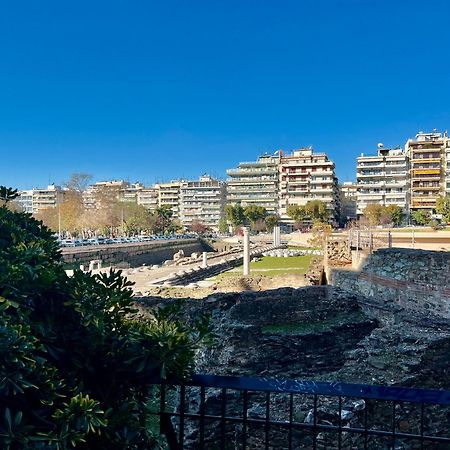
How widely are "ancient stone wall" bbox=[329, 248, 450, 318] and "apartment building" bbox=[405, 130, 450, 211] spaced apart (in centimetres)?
5911

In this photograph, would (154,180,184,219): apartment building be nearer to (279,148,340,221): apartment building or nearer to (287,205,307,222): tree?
(279,148,340,221): apartment building

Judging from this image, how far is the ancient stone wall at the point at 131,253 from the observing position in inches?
1369

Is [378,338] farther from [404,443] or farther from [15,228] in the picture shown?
[15,228]

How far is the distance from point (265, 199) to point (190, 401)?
71956mm

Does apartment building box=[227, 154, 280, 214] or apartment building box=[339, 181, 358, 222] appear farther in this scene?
apartment building box=[339, 181, 358, 222]

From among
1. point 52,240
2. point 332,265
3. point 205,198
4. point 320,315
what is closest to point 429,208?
point 205,198

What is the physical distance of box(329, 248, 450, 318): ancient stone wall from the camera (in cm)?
1031

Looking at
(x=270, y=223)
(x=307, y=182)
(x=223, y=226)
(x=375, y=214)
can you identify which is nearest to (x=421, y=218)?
(x=375, y=214)

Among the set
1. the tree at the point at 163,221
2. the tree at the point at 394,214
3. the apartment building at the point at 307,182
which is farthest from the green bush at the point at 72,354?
the apartment building at the point at 307,182

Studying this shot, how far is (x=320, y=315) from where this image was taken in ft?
43.0

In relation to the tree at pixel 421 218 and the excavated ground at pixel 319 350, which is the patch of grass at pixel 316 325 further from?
the tree at pixel 421 218

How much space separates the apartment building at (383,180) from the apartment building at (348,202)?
380 inches

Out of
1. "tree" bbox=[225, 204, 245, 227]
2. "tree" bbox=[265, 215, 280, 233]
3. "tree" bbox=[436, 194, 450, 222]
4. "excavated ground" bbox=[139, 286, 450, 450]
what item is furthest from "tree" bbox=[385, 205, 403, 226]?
"excavated ground" bbox=[139, 286, 450, 450]

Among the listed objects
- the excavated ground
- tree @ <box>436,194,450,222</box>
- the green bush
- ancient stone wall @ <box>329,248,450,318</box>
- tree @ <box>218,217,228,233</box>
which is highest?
tree @ <box>436,194,450,222</box>
